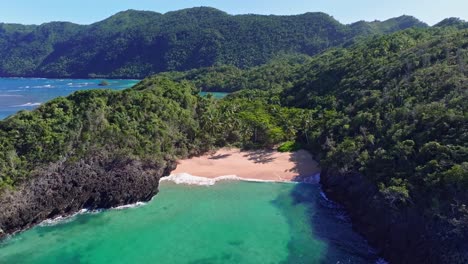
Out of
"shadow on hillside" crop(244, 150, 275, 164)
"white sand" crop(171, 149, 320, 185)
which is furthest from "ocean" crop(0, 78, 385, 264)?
"shadow on hillside" crop(244, 150, 275, 164)

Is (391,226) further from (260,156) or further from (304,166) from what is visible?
(260,156)

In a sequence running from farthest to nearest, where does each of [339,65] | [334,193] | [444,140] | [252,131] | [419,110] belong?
[339,65] < [252,131] < [334,193] < [419,110] < [444,140]

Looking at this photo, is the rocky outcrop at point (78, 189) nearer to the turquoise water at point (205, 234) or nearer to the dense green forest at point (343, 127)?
the dense green forest at point (343, 127)

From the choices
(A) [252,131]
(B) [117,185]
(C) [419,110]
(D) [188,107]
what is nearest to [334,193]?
(C) [419,110]

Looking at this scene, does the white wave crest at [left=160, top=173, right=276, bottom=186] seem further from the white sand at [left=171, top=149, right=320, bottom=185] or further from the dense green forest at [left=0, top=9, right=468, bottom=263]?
the dense green forest at [left=0, top=9, right=468, bottom=263]

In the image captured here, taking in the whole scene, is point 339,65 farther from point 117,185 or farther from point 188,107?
point 117,185

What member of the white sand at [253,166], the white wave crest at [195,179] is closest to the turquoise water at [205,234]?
the white wave crest at [195,179]
